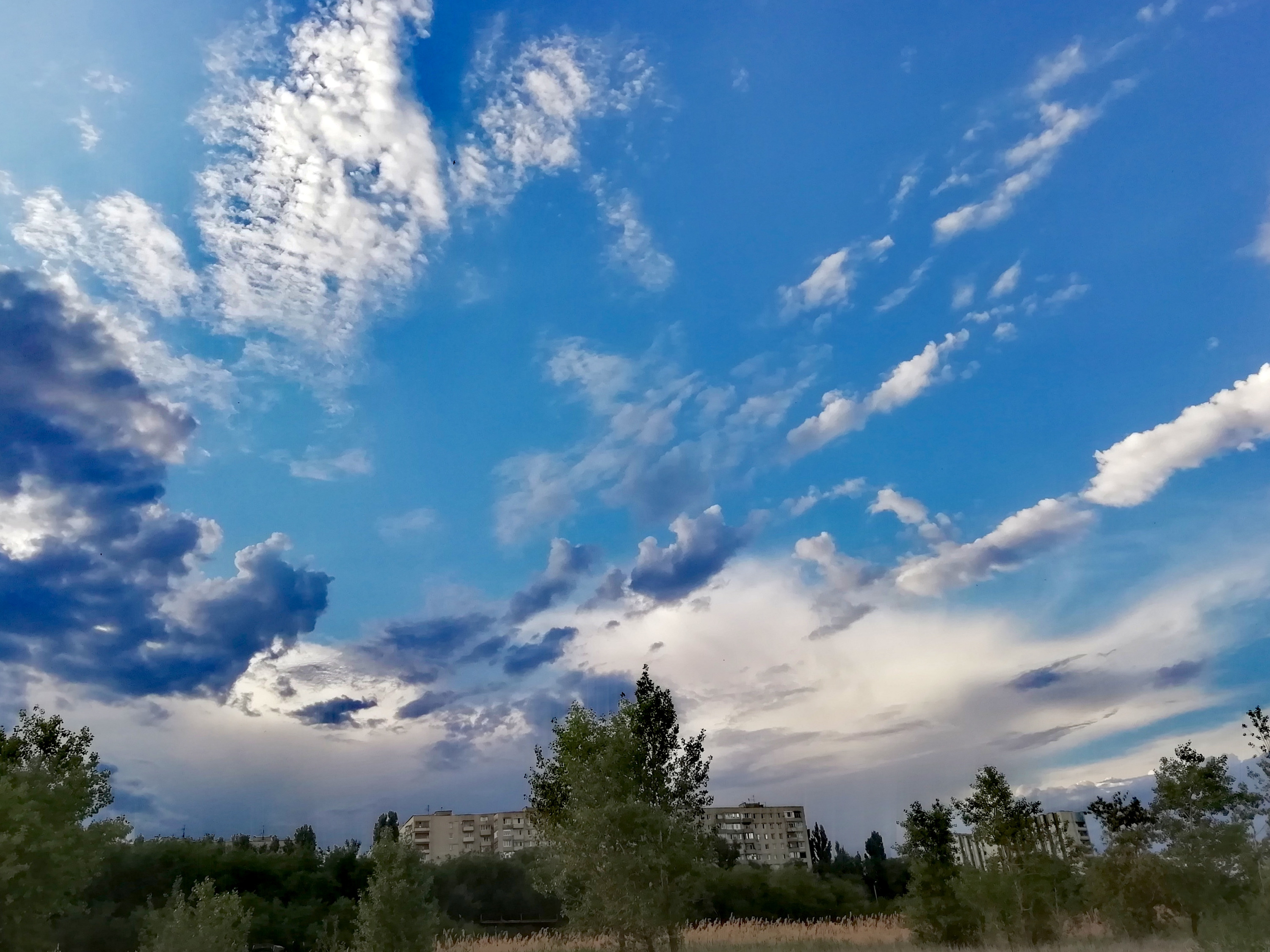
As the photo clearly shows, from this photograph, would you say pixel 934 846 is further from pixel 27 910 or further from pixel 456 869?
pixel 456 869

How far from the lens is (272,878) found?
63656mm

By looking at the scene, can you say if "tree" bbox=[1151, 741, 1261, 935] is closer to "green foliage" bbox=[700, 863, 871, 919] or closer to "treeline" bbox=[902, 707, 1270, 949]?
"treeline" bbox=[902, 707, 1270, 949]

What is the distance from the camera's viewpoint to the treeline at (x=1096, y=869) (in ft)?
112

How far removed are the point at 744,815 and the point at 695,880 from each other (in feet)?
593

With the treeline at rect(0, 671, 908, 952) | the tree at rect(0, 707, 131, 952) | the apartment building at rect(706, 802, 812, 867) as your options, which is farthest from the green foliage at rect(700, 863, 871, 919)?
the apartment building at rect(706, 802, 812, 867)

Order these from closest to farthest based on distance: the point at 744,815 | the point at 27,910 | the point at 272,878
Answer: the point at 27,910, the point at 272,878, the point at 744,815

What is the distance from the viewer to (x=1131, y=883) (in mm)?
39125

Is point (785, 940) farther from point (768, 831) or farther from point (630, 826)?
point (768, 831)

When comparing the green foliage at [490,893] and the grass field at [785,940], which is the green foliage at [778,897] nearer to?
the green foliage at [490,893]

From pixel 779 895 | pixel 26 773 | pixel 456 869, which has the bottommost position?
pixel 779 895

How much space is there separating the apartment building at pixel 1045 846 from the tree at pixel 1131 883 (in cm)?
143

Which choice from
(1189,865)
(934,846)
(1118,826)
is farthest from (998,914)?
(1118,826)

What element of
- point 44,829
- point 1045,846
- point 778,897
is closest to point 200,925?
point 44,829

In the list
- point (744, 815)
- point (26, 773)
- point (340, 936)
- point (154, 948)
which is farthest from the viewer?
point (744, 815)
